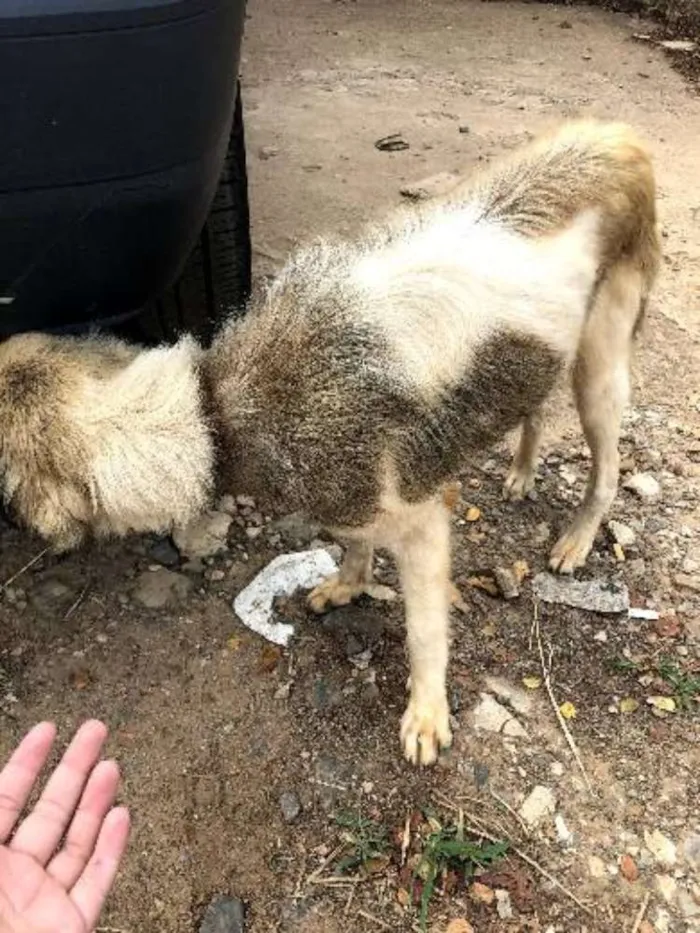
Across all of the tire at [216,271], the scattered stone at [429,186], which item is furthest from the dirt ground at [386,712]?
the scattered stone at [429,186]

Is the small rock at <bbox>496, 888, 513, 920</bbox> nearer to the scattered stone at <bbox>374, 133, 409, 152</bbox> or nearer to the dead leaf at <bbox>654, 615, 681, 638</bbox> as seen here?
the dead leaf at <bbox>654, 615, 681, 638</bbox>

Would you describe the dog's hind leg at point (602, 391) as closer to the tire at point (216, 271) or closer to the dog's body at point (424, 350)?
the dog's body at point (424, 350)

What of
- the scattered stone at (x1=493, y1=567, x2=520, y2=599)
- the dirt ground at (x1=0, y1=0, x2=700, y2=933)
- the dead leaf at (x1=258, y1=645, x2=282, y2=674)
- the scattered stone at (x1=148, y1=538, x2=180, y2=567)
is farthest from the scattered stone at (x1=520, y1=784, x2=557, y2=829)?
the scattered stone at (x1=148, y1=538, x2=180, y2=567)

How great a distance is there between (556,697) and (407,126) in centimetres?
486

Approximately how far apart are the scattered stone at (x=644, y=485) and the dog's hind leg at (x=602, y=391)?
28 cm

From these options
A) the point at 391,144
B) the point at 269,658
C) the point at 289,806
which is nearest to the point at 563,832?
the point at 289,806

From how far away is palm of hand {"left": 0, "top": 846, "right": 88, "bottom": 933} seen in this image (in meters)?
1.99

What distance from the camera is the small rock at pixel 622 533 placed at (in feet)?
12.4

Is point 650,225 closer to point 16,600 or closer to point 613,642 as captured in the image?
point 613,642

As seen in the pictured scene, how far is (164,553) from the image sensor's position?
3596mm

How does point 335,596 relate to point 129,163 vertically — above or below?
below

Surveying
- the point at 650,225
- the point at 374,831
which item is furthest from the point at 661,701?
the point at 650,225

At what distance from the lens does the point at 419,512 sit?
2768 millimetres

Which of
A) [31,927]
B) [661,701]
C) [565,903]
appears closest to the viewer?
[31,927]
